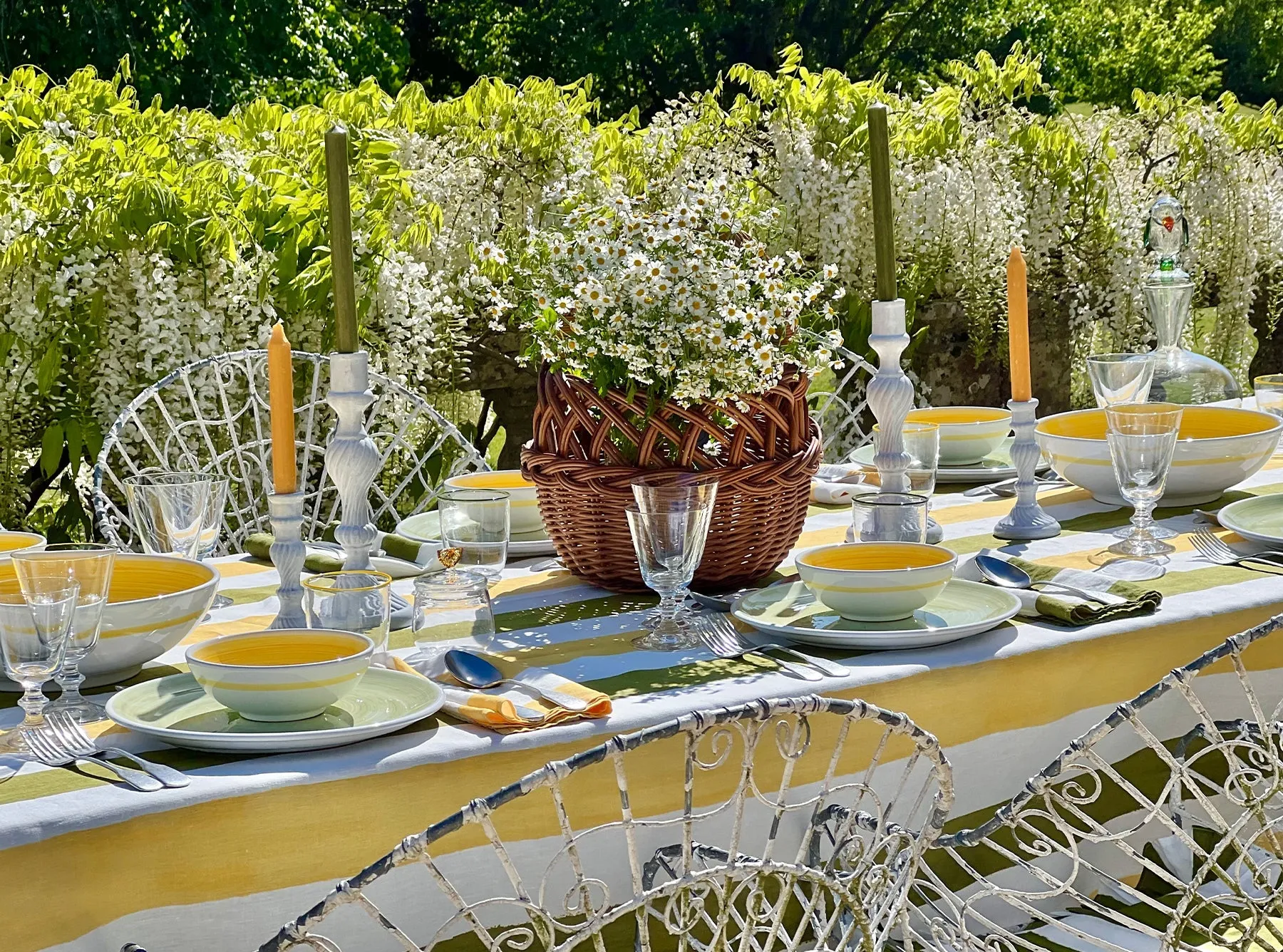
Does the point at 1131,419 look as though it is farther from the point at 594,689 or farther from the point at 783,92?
the point at 783,92

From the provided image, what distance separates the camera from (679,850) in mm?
1376

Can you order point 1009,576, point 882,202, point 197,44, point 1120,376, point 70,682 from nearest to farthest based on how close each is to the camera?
point 70,682 → point 1009,576 → point 882,202 → point 1120,376 → point 197,44

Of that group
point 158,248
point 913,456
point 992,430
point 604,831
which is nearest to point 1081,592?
point 913,456

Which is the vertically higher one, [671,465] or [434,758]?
[671,465]

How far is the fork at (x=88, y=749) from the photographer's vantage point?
4.28ft

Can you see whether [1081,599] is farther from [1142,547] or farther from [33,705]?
[33,705]

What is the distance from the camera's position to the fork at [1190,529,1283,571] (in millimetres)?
1940

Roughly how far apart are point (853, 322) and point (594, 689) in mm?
3528

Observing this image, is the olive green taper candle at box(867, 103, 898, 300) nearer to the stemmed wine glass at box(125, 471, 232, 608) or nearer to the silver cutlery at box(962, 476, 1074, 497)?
the silver cutlery at box(962, 476, 1074, 497)

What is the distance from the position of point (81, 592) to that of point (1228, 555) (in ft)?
4.81

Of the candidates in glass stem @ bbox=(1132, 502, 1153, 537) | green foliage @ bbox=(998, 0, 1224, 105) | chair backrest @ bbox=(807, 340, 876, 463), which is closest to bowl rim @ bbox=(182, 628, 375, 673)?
glass stem @ bbox=(1132, 502, 1153, 537)

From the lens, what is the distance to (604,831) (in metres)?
1.42

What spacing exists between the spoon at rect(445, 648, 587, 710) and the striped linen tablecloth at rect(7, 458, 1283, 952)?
79 millimetres

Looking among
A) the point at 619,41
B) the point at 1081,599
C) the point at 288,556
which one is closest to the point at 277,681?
the point at 288,556
